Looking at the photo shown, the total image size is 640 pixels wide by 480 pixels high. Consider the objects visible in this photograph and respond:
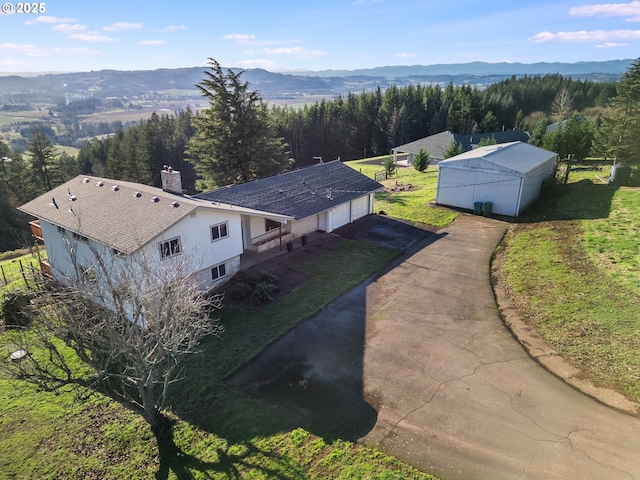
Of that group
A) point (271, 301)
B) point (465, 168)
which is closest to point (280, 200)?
point (271, 301)

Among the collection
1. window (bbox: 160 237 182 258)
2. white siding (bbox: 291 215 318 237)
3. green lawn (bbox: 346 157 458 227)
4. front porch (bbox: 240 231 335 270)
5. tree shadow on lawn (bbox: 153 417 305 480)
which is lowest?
tree shadow on lawn (bbox: 153 417 305 480)

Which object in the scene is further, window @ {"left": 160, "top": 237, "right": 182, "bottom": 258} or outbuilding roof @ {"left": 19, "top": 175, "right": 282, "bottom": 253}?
window @ {"left": 160, "top": 237, "right": 182, "bottom": 258}

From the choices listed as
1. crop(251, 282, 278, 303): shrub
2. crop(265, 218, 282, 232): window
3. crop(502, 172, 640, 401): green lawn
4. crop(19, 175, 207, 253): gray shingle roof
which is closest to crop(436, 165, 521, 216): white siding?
crop(502, 172, 640, 401): green lawn

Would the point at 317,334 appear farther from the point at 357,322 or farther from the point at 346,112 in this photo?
the point at 346,112

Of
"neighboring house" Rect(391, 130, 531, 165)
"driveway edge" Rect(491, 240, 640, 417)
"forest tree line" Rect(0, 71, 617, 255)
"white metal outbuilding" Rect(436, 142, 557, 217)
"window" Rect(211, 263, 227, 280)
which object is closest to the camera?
"driveway edge" Rect(491, 240, 640, 417)

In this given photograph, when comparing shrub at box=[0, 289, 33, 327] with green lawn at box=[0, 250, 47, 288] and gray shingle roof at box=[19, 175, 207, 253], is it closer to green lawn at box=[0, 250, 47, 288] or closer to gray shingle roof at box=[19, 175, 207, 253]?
green lawn at box=[0, 250, 47, 288]

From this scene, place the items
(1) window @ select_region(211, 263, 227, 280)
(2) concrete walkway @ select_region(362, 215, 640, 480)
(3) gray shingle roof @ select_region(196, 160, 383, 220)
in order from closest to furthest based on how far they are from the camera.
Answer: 1. (2) concrete walkway @ select_region(362, 215, 640, 480)
2. (1) window @ select_region(211, 263, 227, 280)
3. (3) gray shingle roof @ select_region(196, 160, 383, 220)

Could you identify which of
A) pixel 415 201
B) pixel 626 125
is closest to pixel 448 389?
pixel 415 201
